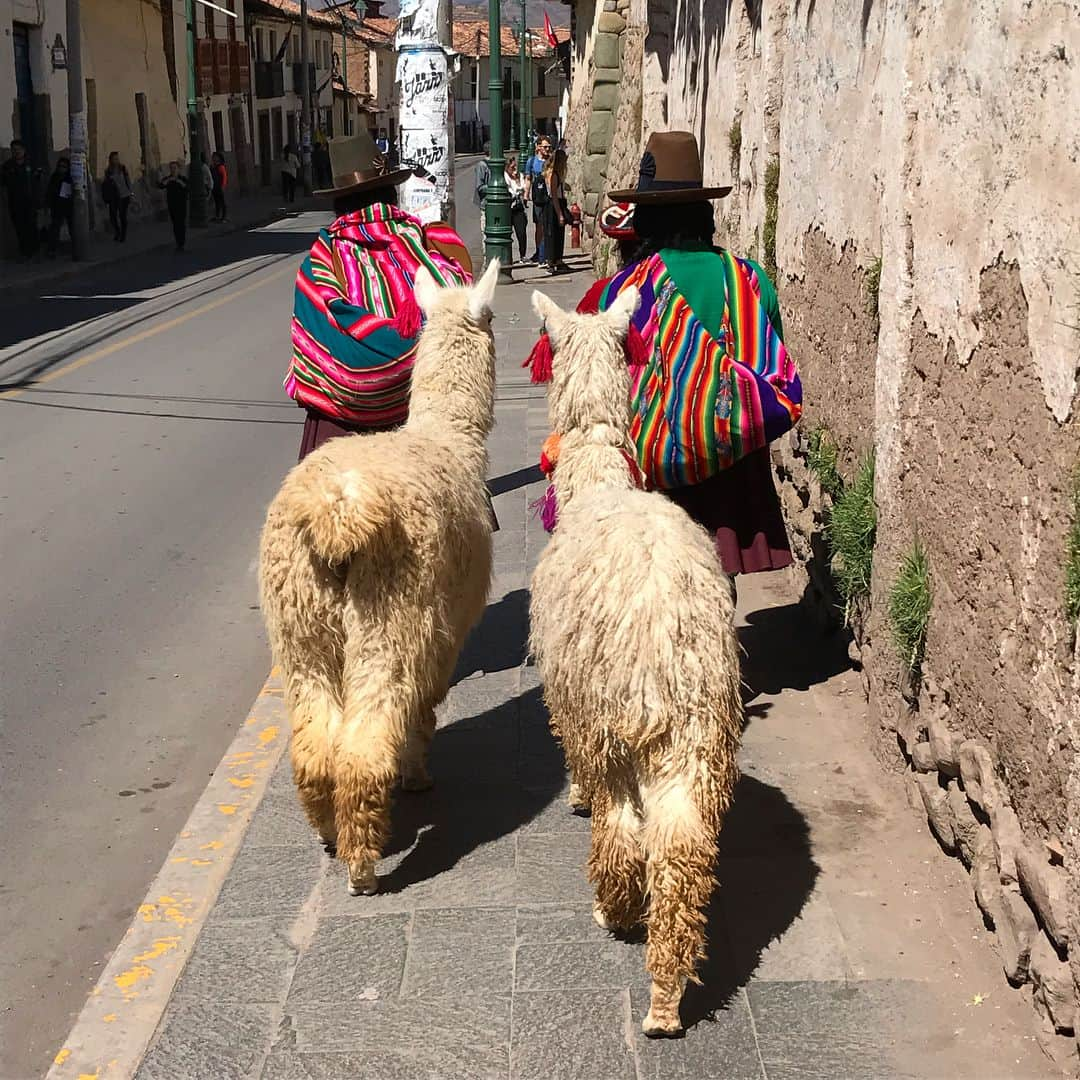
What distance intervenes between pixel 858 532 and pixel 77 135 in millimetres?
23822

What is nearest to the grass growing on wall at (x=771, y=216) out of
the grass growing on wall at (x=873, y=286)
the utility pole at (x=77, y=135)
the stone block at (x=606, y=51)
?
the grass growing on wall at (x=873, y=286)

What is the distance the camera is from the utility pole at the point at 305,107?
2210 inches

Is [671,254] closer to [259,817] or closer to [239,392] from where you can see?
[259,817]

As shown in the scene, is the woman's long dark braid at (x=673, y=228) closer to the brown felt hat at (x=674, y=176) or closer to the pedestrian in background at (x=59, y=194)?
the brown felt hat at (x=674, y=176)

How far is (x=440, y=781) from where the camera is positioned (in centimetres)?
536

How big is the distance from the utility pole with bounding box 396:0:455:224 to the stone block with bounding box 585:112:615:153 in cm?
1448

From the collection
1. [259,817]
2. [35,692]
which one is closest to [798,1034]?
[259,817]

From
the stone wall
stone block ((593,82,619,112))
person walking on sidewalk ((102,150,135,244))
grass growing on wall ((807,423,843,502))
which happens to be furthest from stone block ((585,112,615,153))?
grass growing on wall ((807,423,843,502))

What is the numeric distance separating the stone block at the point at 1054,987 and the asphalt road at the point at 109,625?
2541mm

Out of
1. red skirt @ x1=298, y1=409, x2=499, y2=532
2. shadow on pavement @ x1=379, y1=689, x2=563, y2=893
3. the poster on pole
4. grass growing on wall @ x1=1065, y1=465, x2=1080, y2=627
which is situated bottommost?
shadow on pavement @ x1=379, y1=689, x2=563, y2=893

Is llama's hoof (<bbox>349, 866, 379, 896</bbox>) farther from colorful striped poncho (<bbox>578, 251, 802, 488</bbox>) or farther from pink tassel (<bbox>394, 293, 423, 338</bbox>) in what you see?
pink tassel (<bbox>394, 293, 423, 338</bbox>)

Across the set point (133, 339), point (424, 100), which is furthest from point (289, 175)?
point (424, 100)

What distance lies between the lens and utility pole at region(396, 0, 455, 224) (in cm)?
1010

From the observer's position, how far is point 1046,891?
136 inches
